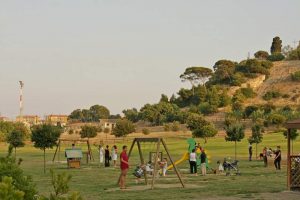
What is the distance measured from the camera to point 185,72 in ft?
565

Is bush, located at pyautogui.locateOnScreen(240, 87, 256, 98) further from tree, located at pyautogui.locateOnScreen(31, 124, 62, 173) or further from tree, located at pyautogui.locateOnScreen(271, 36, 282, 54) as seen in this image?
tree, located at pyautogui.locateOnScreen(31, 124, 62, 173)

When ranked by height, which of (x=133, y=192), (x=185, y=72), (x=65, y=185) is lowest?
(x=133, y=192)

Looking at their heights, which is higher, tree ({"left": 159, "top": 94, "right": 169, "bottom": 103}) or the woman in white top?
tree ({"left": 159, "top": 94, "right": 169, "bottom": 103})

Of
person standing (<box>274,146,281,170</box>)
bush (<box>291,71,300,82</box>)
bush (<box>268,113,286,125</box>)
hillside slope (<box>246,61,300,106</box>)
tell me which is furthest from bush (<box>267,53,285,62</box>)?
person standing (<box>274,146,281,170</box>)

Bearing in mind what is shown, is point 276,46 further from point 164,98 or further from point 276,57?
point 164,98

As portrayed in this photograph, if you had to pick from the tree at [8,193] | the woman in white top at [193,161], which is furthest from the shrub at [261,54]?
the tree at [8,193]

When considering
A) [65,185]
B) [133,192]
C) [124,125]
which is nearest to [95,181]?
[133,192]

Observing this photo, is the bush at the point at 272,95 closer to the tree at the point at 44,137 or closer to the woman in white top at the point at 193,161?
the tree at the point at 44,137

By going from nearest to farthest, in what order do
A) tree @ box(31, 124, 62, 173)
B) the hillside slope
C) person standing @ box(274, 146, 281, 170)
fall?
1. person standing @ box(274, 146, 281, 170)
2. tree @ box(31, 124, 62, 173)
3. the hillside slope

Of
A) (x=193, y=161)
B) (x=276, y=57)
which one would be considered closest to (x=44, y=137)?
(x=193, y=161)

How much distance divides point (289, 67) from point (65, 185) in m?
174

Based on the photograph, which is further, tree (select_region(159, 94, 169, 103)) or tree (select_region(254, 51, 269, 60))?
tree (select_region(254, 51, 269, 60))

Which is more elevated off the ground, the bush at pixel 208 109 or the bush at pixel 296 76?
the bush at pixel 296 76

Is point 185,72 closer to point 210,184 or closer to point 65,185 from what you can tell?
point 210,184
